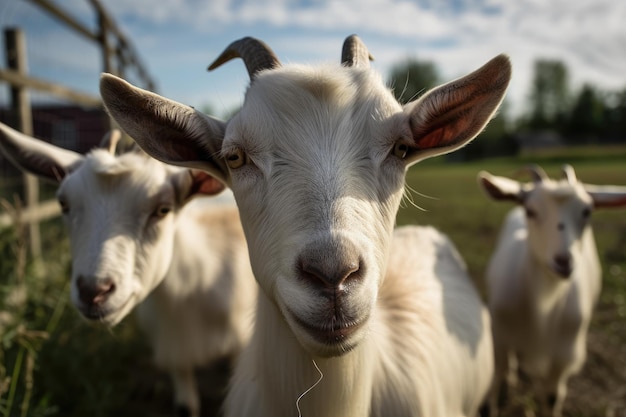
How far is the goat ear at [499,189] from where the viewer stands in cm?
392

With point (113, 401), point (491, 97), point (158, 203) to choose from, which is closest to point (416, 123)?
point (491, 97)

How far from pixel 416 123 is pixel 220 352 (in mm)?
2807

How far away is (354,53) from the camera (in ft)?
6.88

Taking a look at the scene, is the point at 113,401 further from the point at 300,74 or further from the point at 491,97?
the point at 491,97

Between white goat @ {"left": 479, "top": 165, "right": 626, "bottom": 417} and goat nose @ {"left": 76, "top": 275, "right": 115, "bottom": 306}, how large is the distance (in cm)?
301

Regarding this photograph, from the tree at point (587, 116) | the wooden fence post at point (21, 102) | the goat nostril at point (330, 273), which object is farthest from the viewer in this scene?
the tree at point (587, 116)

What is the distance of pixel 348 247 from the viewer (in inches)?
52.9

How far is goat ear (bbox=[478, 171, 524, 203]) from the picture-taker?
3.92m

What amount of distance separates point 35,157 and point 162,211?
91 centimetres

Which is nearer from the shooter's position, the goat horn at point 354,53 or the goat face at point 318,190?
the goat face at point 318,190

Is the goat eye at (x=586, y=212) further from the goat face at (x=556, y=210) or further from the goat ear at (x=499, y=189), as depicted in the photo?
the goat ear at (x=499, y=189)

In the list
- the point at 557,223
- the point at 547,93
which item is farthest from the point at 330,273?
the point at 547,93

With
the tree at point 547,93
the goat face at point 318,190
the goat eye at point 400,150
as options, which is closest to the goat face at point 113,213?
the goat face at point 318,190

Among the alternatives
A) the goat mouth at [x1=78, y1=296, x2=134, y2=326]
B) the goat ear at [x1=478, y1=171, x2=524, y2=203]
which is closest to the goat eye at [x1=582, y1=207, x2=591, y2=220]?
the goat ear at [x1=478, y1=171, x2=524, y2=203]
